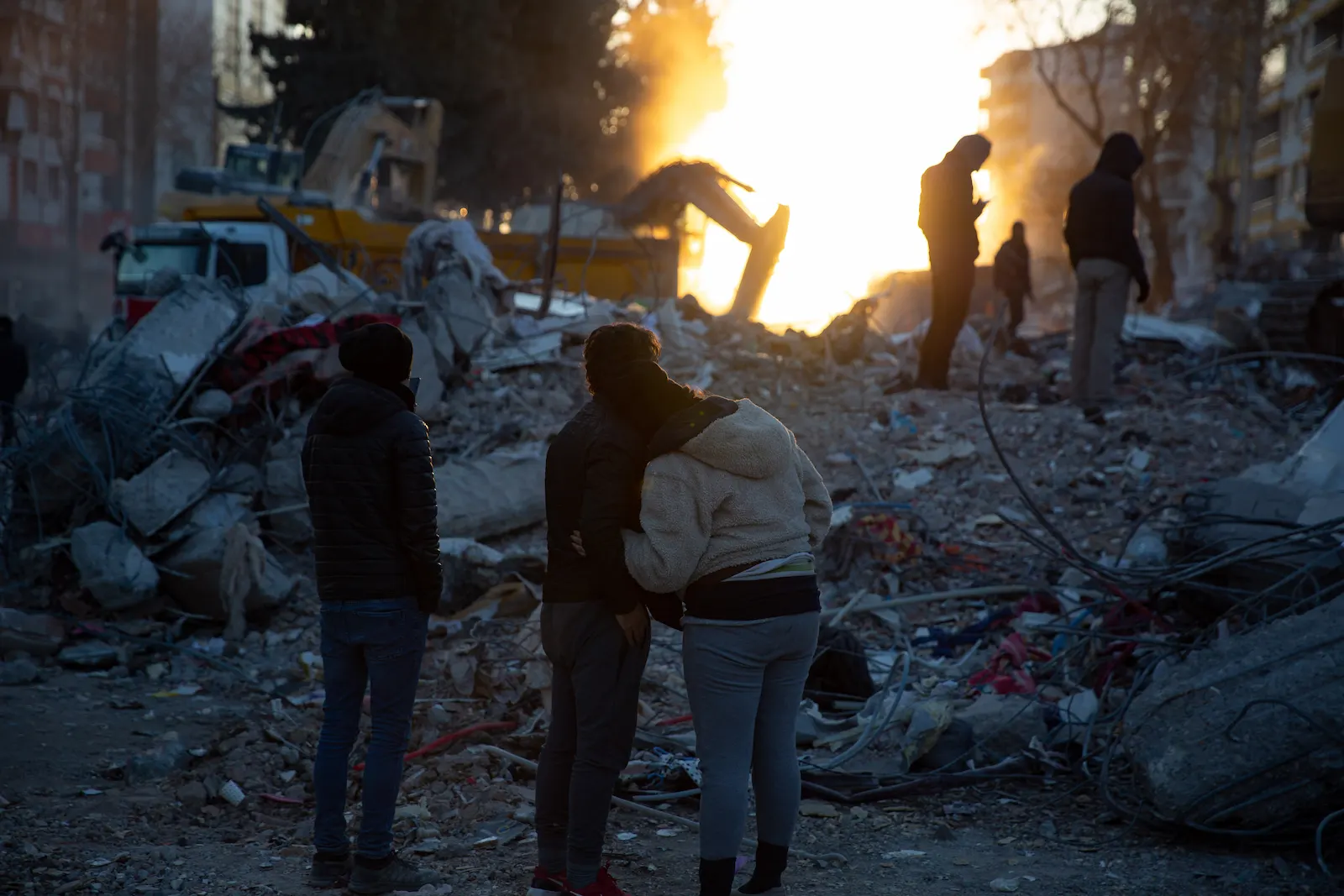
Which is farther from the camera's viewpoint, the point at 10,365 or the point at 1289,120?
the point at 1289,120

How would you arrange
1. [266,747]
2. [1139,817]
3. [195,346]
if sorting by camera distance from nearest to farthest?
1. [1139,817]
2. [266,747]
3. [195,346]

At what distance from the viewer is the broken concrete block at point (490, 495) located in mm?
8484

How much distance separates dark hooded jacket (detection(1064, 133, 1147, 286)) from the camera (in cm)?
978

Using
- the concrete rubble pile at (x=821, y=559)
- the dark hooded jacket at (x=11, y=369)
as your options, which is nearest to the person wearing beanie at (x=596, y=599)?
the concrete rubble pile at (x=821, y=559)

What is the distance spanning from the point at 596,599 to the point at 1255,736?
7.24ft

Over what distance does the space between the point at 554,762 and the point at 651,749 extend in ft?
5.23

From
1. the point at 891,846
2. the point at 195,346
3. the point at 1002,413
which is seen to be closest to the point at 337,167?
the point at 195,346

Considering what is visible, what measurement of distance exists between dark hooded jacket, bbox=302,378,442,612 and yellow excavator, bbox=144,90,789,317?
866cm

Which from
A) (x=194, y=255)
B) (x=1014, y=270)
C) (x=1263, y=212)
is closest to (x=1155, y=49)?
(x=1014, y=270)

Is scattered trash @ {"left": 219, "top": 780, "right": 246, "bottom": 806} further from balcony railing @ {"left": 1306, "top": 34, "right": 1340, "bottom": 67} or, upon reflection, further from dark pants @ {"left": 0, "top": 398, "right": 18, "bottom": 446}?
balcony railing @ {"left": 1306, "top": 34, "right": 1340, "bottom": 67}

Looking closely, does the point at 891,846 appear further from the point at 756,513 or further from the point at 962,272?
the point at 962,272

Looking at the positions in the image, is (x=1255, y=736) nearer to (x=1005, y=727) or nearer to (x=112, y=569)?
(x=1005, y=727)

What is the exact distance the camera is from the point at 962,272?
420 inches

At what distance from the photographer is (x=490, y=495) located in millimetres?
8695
